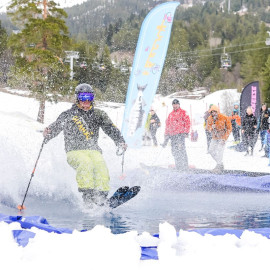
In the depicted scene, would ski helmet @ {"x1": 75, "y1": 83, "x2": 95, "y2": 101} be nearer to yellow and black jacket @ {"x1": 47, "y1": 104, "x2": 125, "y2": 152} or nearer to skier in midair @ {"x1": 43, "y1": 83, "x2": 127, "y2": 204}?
skier in midair @ {"x1": 43, "y1": 83, "x2": 127, "y2": 204}

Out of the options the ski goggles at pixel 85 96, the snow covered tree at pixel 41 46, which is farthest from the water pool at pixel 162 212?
the snow covered tree at pixel 41 46

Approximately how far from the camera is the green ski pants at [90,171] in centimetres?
586

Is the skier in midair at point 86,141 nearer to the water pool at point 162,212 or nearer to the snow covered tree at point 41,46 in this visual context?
the water pool at point 162,212

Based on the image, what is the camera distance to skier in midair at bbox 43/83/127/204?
231 inches

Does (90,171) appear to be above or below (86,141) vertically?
below

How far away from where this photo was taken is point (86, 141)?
6270 millimetres

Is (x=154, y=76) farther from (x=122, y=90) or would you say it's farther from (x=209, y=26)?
(x=209, y=26)

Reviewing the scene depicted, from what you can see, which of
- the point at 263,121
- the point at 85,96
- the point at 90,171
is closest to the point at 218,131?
the point at 85,96

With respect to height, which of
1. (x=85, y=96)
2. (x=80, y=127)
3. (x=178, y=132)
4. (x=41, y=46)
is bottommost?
(x=178, y=132)

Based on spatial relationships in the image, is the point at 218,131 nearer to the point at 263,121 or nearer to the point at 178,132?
the point at 178,132

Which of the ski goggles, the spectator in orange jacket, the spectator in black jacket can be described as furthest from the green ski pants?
the spectator in black jacket

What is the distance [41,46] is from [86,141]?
889 inches

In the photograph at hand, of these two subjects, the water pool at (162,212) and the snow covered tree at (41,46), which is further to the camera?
the snow covered tree at (41,46)

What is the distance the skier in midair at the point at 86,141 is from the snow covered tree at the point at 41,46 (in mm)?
20615
